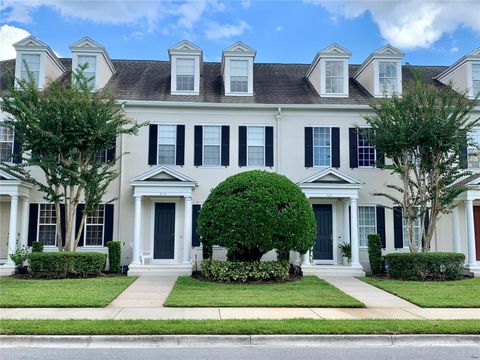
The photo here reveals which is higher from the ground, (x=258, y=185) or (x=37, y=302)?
(x=258, y=185)

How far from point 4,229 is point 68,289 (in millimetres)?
6917

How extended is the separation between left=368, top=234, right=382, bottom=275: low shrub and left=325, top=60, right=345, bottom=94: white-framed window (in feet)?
20.6

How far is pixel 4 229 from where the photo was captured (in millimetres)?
17078

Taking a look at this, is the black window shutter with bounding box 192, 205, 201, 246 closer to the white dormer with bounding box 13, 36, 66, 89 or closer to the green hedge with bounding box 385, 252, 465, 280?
the green hedge with bounding box 385, 252, 465, 280

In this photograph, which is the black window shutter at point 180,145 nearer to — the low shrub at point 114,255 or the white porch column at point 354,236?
the low shrub at point 114,255

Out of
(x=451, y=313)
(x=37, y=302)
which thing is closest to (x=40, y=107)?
(x=37, y=302)

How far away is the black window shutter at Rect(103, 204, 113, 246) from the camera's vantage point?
16938 mm

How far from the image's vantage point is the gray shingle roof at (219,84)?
59.6 ft

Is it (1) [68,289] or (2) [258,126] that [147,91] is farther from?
(1) [68,289]

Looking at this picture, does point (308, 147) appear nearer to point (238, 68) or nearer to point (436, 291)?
point (238, 68)

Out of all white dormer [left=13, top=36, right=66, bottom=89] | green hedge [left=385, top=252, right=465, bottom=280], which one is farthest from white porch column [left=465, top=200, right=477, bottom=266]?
white dormer [left=13, top=36, right=66, bottom=89]

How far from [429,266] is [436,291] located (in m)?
2.77

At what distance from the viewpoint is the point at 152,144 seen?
1750 centimetres
